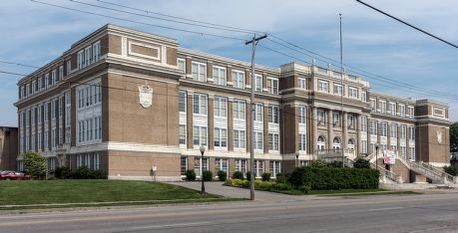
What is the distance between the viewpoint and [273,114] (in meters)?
77.1

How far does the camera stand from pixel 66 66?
67.1m

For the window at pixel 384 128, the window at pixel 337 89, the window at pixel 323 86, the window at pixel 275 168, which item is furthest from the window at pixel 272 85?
the window at pixel 384 128

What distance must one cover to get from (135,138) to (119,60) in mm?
7851

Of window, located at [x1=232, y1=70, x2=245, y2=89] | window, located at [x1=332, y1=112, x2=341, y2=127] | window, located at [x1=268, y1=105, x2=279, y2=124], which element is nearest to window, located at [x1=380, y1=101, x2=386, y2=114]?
window, located at [x1=332, y1=112, x2=341, y2=127]

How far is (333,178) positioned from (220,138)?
20.3 m

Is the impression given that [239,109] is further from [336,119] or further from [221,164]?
[336,119]

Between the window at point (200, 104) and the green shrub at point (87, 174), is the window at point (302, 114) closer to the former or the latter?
the window at point (200, 104)

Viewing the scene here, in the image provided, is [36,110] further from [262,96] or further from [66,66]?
[262,96]

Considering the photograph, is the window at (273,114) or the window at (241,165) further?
the window at (273,114)

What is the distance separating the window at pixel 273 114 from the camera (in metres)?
76.6

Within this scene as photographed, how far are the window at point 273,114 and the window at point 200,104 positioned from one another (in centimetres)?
1158

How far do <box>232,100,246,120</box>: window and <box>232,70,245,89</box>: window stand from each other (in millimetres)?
2061

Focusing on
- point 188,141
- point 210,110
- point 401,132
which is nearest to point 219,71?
point 210,110

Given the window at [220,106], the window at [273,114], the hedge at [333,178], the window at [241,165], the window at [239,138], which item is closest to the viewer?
the hedge at [333,178]
